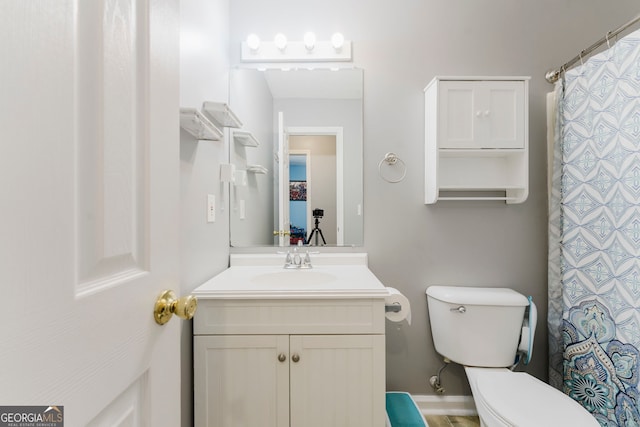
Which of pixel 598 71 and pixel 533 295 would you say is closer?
pixel 598 71

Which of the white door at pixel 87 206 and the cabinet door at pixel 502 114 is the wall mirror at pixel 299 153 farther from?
the white door at pixel 87 206

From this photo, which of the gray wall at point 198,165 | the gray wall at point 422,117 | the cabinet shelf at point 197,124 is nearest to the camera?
the cabinet shelf at point 197,124

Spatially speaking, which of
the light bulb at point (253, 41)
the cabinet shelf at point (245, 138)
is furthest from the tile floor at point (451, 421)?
the light bulb at point (253, 41)

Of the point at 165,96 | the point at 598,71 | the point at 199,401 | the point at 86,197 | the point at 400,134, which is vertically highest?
the point at 598,71

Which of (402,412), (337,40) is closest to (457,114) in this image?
(337,40)

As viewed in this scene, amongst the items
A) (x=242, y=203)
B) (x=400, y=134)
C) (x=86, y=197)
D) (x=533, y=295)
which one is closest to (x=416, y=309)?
(x=533, y=295)

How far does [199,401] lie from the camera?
3.82ft

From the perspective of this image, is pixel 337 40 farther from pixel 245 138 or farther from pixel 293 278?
pixel 293 278

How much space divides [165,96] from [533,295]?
2.03m

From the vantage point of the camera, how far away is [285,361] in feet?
3.84

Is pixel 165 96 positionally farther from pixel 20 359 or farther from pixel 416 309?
pixel 416 309

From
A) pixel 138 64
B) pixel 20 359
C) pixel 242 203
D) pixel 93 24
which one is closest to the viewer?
pixel 20 359

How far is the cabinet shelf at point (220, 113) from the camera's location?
1246mm

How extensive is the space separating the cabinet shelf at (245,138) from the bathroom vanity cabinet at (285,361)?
879 mm
